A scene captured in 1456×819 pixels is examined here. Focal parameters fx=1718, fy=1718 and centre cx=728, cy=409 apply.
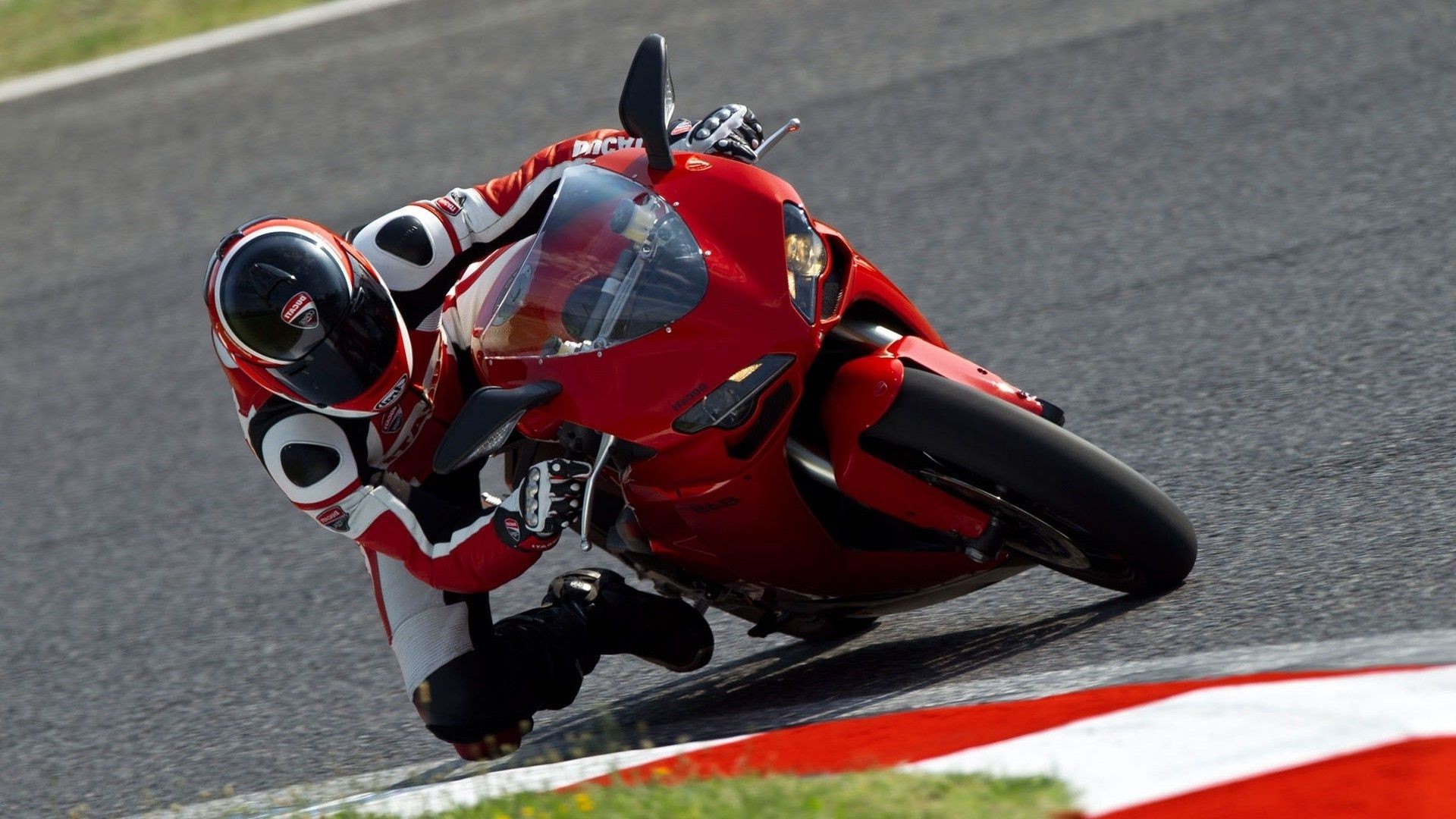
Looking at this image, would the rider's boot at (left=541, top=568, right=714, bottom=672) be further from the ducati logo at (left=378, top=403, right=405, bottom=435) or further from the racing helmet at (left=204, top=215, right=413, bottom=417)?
the racing helmet at (left=204, top=215, right=413, bottom=417)

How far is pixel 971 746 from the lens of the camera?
2.97 m

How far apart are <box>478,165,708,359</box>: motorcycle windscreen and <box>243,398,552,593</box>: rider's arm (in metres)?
0.51

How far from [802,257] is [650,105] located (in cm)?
46

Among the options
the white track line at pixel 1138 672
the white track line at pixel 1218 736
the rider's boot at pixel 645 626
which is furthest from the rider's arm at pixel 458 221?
the white track line at pixel 1218 736

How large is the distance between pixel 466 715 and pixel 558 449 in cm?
67

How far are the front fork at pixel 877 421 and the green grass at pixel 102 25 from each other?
8.03 m

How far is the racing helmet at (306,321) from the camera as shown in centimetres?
374

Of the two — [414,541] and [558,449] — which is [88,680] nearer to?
[414,541]

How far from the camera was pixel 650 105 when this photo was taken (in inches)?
139

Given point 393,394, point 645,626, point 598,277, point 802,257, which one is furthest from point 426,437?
point 802,257

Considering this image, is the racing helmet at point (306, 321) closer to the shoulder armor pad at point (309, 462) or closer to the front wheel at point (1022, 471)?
the shoulder armor pad at point (309, 462)

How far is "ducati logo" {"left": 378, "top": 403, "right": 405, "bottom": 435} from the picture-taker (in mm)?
4020

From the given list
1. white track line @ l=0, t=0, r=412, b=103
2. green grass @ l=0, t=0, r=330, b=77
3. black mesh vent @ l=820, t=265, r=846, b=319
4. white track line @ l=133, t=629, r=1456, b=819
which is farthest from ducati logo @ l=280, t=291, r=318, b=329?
green grass @ l=0, t=0, r=330, b=77

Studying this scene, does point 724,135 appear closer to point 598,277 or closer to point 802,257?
point 802,257
